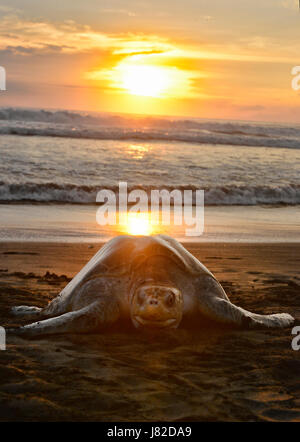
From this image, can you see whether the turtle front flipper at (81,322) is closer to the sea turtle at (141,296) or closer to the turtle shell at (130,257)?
the sea turtle at (141,296)

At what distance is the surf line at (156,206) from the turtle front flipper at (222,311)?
224 inches

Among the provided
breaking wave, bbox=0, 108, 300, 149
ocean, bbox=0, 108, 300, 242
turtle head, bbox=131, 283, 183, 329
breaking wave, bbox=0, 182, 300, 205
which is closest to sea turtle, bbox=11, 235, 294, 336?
turtle head, bbox=131, 283, 183, 329

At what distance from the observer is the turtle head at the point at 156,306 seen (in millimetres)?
4580

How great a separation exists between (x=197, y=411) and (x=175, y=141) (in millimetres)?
33676

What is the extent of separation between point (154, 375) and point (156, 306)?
2.32ft

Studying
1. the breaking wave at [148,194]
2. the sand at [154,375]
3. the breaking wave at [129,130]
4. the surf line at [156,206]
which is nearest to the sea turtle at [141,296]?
the sand at [154,375]

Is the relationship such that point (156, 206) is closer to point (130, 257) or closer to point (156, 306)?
point (130, 257)

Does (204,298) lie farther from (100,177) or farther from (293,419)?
(100,177)

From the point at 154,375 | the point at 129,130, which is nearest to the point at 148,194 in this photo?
the point at 154,375

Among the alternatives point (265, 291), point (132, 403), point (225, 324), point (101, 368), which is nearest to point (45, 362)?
point (101, 368)

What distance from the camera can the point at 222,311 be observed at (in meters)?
5.14

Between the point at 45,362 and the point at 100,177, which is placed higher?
the point at 100,177

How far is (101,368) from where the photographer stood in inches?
161

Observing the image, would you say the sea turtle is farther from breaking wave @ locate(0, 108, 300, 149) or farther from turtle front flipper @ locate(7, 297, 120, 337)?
breaking wave @ locate(0, 108, 300, 149)
